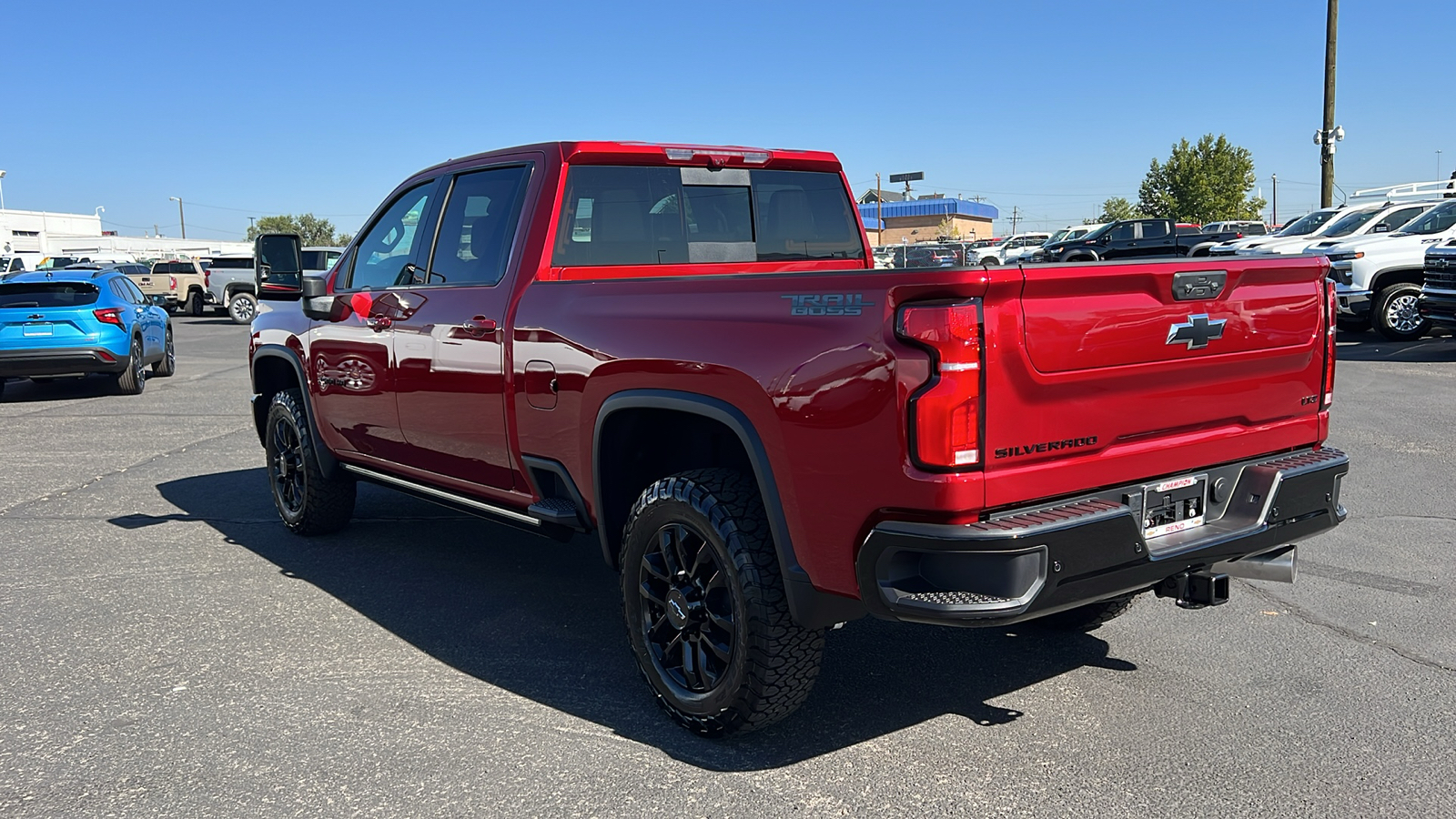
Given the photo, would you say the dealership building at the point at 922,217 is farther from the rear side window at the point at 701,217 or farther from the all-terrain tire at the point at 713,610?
the all-terrain tire at the point at 713,610

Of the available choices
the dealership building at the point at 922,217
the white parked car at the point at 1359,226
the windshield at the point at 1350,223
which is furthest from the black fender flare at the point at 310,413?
the dealership building at the point at 922,217

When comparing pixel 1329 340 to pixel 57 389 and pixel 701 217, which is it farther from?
pixel 57 389

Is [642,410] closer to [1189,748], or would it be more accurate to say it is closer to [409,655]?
[409,655]

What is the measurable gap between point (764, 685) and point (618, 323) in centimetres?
130

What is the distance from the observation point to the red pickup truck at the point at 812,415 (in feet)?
9.87

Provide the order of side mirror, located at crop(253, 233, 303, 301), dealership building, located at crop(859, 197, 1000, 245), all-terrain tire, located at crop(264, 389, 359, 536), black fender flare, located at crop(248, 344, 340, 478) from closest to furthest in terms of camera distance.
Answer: side mirror, located at crop(253, 233, 303, 301)
black fender flare, located at crop(248, 344, 340, 478)
all-terrain tire, located at crop(264, 389, 359, 536)
dealership building, located at crop(859, 197, 1000, 245)

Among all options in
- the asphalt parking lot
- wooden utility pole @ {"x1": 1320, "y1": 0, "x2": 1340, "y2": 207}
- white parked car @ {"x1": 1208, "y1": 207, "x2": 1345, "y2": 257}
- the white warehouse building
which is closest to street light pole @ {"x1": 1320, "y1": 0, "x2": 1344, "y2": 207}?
wooden utility pole @ {"x1": 1320, "y1": 0, "x2": 1340, "y2": 207}

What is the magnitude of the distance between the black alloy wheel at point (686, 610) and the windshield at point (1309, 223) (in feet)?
69.1

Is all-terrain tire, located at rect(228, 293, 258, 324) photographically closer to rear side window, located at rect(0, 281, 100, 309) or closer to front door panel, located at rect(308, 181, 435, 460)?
rear side window, located at rect(0, 281, 100, 309)

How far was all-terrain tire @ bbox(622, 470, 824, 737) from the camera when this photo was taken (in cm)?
348

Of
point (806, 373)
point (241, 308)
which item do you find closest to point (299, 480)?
point (806, 373)

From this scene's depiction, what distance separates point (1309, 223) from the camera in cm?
2231

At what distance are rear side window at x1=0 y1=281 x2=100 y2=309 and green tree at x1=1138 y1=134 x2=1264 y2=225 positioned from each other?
62353 millimetres

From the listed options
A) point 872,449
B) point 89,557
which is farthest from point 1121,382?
point 89,557
